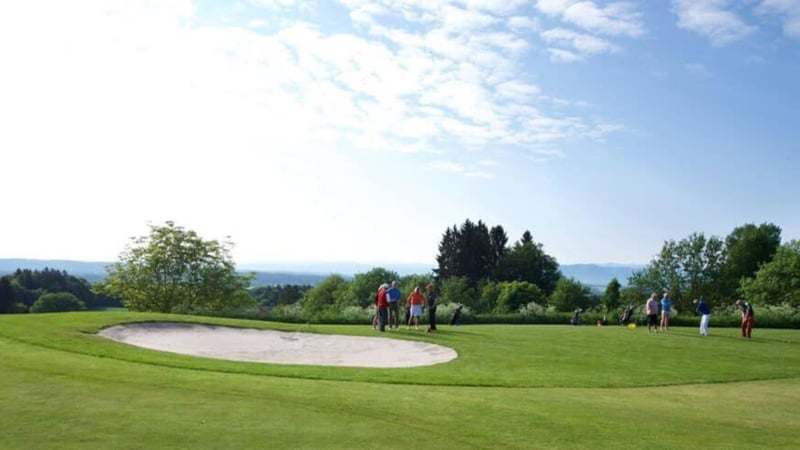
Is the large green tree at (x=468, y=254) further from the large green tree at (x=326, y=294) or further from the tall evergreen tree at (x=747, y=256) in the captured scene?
the tall evergreen tree at (x=747, y=256)

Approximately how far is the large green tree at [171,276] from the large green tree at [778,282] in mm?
58056

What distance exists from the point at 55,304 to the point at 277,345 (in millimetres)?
79297

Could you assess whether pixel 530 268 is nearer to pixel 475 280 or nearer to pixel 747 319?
pixel 475 280

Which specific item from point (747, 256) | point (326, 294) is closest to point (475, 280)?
→ point (326, 294)

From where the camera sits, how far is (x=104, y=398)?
12.5 metres

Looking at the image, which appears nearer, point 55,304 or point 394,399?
point 394,399

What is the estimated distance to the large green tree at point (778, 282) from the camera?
7112 centimetres

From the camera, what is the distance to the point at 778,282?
73.0 metres

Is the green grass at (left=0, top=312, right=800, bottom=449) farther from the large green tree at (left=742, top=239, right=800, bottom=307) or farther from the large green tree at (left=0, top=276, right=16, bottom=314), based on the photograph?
the large green tree at (left=0, top=276, right=16, bottom=314)

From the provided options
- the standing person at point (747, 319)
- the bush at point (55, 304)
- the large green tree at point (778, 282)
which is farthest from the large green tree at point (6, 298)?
the large green tree at point (778, 282)

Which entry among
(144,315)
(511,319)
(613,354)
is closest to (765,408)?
(613,354)

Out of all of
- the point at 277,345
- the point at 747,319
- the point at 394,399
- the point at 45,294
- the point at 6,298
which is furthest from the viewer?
the point at 6,298

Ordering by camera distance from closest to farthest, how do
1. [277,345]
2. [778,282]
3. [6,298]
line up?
[277,345] < [778,282] < [6,298]

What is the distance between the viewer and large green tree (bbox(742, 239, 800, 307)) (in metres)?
71.1
